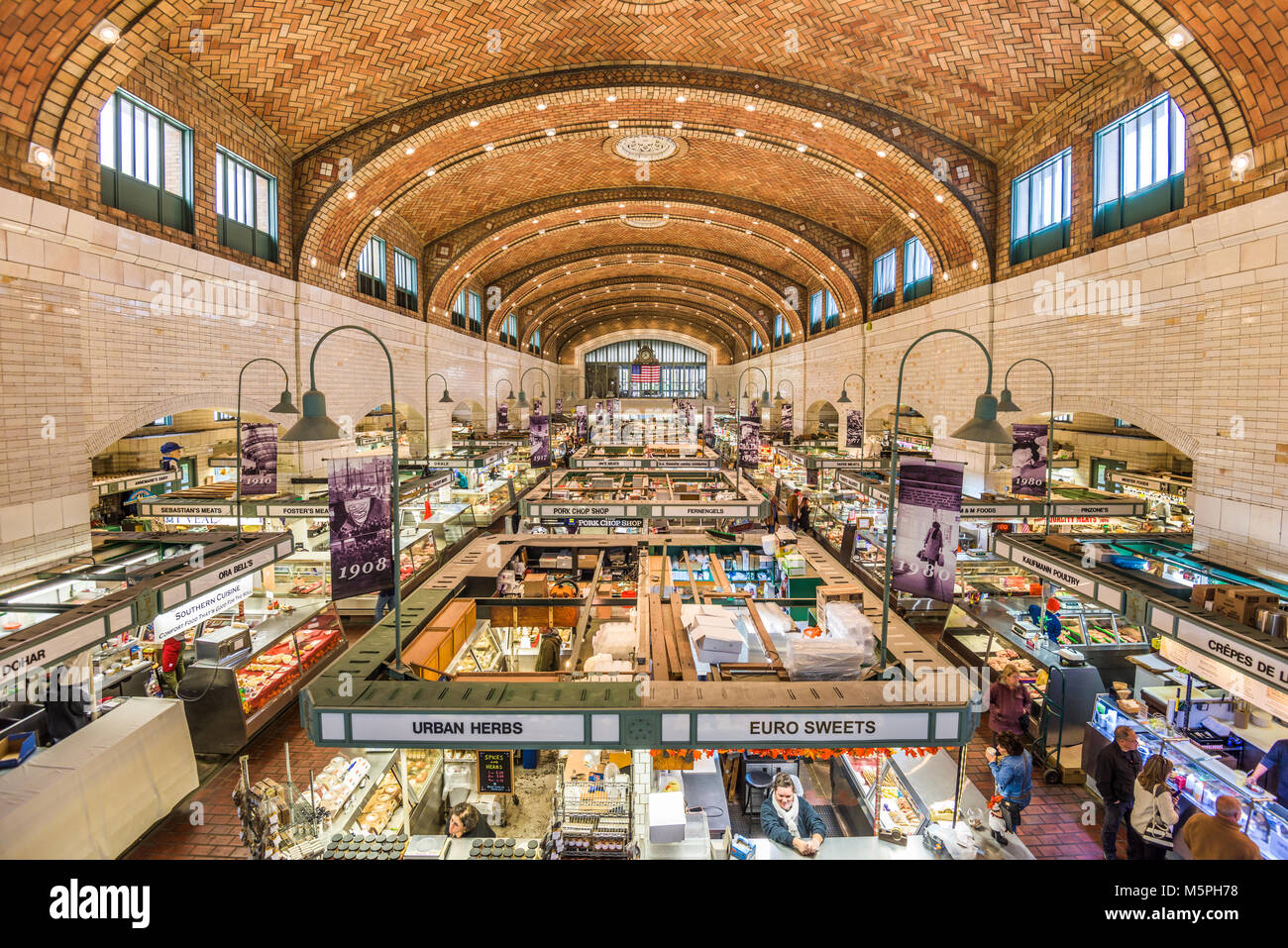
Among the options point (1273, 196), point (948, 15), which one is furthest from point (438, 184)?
point (1273, 196)

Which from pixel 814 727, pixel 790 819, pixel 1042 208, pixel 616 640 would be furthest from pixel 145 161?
pixel 1042 208

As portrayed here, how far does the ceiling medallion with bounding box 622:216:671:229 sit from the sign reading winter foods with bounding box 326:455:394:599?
67.6ft

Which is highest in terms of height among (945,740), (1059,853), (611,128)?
(611,128)

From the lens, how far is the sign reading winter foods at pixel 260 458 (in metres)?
9.48

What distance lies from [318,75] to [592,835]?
12772mm

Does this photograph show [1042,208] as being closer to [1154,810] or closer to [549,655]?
[1154,810]

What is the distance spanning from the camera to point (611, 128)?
14297 millimetres

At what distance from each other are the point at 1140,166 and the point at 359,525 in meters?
11.9

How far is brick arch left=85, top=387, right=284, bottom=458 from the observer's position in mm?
8195

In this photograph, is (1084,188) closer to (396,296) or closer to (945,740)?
(945,740)

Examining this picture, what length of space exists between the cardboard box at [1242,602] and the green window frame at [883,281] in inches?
629

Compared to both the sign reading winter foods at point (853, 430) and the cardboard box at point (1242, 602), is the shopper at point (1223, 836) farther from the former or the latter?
the sign reading winter foods at point (853, 430)

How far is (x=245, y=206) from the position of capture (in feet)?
38.1

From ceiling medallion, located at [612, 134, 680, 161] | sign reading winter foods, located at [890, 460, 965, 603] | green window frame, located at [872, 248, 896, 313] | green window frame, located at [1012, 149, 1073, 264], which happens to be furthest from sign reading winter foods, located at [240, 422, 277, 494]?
green window frame, located at [872, 248, 896, 313]
